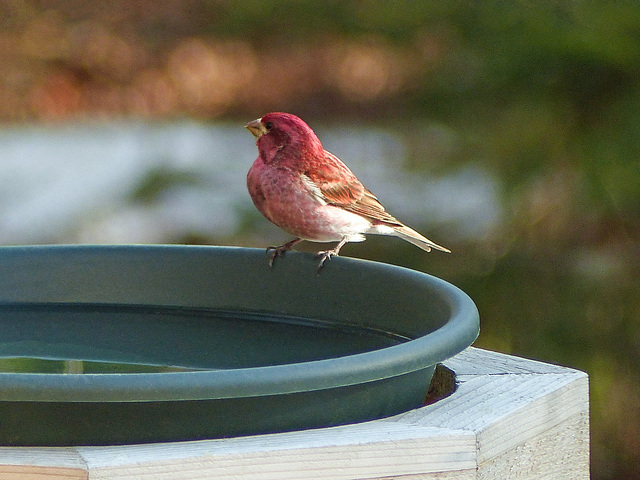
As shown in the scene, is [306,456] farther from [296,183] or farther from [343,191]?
[343,191]

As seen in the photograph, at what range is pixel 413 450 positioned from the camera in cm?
99

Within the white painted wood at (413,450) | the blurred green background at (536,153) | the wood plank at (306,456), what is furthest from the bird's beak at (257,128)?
the wood plank at (306,456)

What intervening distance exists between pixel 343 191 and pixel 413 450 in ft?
4.23

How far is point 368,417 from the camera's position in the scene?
1.10m

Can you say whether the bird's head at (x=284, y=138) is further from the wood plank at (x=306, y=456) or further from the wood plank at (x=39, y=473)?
the wood plank at (x=39, y=473)

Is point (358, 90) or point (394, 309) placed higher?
point (358, 90)

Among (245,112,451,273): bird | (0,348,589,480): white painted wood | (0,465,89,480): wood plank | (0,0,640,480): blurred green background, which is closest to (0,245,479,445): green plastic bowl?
(0,348,589,480): white painted wood

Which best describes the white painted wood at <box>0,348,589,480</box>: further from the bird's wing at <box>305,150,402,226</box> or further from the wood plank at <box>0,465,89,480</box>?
the bird's wing at <box>305,150,402,226</box>

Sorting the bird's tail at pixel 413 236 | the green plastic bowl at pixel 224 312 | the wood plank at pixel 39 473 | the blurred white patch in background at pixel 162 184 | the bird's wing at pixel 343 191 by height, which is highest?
the blurred white patch in background at pixel 162 184

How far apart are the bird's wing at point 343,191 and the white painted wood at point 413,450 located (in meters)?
0.99

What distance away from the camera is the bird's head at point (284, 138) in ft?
6.77

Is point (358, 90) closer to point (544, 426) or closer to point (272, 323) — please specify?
point (272, 323)

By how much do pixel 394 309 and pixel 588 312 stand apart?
1293 mm

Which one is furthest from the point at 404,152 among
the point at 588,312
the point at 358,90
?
the point at 358,90
